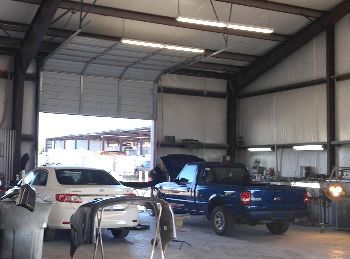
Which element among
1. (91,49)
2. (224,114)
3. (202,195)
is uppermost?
(91,49)

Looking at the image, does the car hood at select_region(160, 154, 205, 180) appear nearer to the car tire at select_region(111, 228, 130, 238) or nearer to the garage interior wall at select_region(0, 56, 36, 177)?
the garage interior wall at select_region(0, 56, 36, 177)

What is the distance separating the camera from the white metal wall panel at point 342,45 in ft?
52.8

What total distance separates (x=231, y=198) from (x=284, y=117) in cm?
874

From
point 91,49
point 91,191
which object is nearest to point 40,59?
point 91,49

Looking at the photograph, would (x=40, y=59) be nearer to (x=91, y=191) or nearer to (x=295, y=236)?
(x=91, y=191)

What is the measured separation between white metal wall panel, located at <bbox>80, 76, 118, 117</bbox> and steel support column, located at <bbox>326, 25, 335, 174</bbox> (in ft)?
25.9

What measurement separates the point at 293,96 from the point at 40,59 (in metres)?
9.50

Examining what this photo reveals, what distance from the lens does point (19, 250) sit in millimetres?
5461

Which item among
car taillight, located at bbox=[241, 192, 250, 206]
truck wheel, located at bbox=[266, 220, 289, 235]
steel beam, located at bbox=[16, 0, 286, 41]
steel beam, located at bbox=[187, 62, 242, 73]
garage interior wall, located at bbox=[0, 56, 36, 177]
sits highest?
steel beam, located at bbox=[16, 0, 286, 41]

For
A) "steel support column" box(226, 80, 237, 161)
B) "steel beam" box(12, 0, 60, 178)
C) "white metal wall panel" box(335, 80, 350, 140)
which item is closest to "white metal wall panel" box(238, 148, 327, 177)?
"steel support column" box(226, 80, 237, 161)

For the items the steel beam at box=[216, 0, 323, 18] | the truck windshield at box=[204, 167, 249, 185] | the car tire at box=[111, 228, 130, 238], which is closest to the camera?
the car tire at box=[111, 228, 130, 238]

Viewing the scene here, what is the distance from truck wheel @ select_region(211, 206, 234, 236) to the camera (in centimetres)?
1088

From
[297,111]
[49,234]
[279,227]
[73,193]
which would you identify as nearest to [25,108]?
[49,234]

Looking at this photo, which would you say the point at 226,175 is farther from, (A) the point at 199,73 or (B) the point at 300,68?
(A) the point at 199,73
